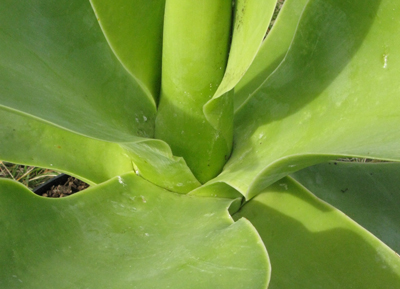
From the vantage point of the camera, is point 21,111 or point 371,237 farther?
point 371,237

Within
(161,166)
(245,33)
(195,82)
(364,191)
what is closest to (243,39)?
(245,33)

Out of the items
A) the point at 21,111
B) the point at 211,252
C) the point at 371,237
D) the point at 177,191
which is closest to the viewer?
the point at 21,111

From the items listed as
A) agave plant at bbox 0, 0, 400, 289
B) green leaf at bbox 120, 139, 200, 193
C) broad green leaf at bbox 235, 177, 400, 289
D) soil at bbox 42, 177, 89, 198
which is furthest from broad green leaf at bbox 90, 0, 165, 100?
soil at bbox 42, 177, 89, 198

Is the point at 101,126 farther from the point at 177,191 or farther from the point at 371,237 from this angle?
the point at 371,237

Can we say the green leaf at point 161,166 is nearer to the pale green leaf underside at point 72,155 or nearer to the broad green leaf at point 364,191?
the pale green leaf underside at point 72,155

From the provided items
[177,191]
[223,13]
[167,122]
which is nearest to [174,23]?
[223,13]

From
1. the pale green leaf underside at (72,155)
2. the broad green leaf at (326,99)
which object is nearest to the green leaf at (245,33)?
the broad green leaf at (326,99)
